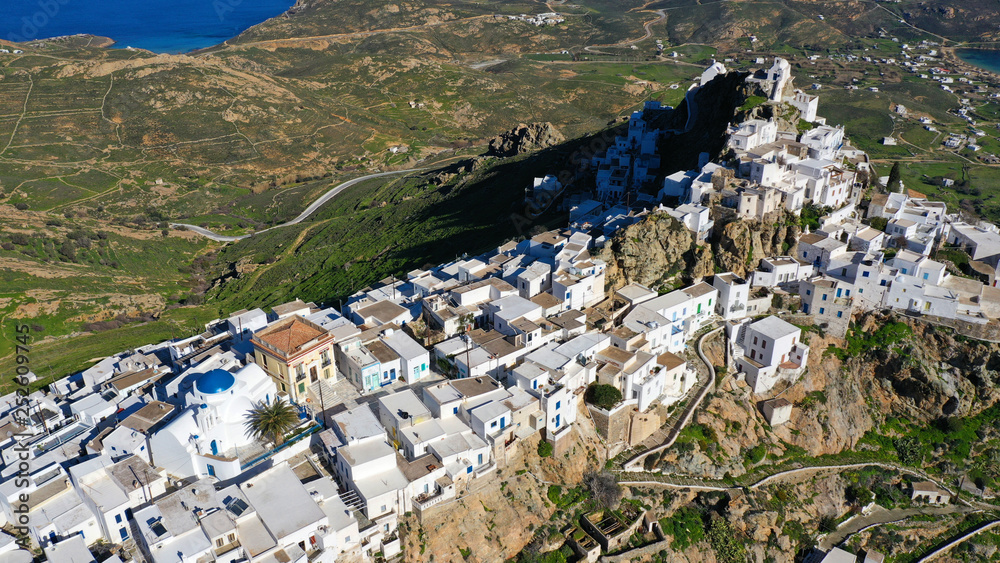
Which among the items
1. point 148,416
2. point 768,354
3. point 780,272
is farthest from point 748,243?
point 148,416

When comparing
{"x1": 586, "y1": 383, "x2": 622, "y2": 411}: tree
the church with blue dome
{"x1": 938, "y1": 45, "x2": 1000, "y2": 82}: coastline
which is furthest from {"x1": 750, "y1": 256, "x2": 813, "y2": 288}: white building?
{"x1": 938, "y1": 45, "x2": 1000, "y2": 82}: coastline

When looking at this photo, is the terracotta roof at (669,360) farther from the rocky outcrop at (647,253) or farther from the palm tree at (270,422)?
the palm tree at (270,422)

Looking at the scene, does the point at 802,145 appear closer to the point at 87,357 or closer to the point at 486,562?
the point at 486,562

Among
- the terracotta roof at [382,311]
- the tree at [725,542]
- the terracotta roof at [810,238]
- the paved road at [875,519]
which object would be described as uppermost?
the terracotta roof at [810,238]

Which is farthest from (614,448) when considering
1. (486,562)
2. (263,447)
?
(263,447)

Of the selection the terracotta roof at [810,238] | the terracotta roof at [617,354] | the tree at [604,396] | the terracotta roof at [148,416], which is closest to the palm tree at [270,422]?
the terracotta roof at [148,416]

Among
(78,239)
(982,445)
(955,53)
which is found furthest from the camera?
(955,53)
